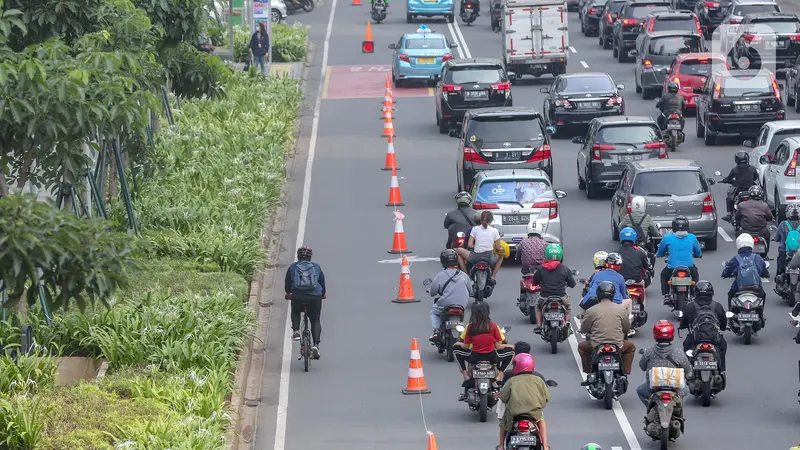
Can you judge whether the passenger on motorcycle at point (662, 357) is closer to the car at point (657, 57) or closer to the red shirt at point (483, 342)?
the red shirt at point (483, 342)

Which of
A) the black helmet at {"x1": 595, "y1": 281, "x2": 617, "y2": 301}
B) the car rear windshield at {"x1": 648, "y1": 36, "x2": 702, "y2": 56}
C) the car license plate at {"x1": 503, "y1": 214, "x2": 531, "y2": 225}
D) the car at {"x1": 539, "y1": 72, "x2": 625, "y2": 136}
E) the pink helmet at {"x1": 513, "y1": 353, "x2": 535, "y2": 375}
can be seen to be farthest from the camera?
the car rear windshield at {"x1": 648, "y1": 36, "x2": 702, "y2": 56}

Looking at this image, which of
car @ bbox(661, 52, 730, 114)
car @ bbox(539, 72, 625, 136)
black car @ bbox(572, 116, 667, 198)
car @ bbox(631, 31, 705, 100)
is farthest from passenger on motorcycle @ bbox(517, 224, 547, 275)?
car @ bbox(631, 31, 705, 100)

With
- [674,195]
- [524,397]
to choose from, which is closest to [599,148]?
[674,195]

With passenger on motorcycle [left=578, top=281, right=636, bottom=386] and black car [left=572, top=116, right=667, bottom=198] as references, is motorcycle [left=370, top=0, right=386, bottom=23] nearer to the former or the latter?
black car [left=572, top=116, right=667, bottom=198]

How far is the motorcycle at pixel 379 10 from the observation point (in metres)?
62.6

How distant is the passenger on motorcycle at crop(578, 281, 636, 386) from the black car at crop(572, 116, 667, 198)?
494 inches

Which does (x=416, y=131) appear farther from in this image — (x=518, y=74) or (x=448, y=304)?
(x=448, y=304)

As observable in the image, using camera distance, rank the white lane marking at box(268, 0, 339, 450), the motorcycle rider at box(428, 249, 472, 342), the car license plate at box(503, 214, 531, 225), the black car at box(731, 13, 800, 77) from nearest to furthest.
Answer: the white lane marking at box(268, 0, 339, 450)
the motorcycle rider at box(428, 249, 472, 342)
the car license plate at box(503, 214, 531, 225)
the black car at box(731, 13, 800, 77)

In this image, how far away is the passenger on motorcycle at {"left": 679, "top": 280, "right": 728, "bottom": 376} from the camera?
1739 cm

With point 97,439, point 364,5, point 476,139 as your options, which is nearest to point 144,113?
point 97,439

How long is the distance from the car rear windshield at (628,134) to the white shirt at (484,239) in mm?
7836

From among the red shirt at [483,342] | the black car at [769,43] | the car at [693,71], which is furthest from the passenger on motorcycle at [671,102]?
the red shirt at [483,342]

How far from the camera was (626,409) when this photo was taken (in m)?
17.5

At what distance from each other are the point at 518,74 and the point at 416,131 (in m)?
7.86
